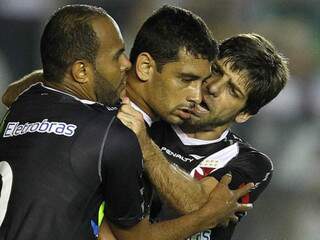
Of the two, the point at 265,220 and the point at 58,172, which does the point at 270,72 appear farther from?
the point at 265,220

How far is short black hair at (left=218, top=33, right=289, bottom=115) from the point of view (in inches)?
160

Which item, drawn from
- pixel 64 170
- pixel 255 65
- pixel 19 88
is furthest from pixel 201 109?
pixel 64 170

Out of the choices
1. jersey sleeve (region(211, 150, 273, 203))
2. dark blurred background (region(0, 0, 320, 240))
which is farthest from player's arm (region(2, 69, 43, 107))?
dark blurred background (region(0, 0, 320, 240))

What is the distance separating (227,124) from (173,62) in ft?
1.94

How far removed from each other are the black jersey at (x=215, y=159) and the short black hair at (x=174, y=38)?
438 millimetres

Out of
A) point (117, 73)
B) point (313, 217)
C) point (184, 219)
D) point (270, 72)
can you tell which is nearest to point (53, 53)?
point (117, 73)

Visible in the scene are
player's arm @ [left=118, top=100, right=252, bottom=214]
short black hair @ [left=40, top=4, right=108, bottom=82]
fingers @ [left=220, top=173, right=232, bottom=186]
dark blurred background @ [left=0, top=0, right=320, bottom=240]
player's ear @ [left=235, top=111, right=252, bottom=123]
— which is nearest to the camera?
short black hair @ [left=40, top=4, right=108, bottom=82]

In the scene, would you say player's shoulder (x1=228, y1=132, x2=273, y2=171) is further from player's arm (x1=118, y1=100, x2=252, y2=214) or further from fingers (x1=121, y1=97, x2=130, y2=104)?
fingers (x1=121, y1=97, x2=130, y2=104)

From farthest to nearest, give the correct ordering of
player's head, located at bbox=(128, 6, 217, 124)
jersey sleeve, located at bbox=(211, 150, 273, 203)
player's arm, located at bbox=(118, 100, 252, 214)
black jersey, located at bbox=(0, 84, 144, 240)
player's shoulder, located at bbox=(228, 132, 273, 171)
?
player's shoulder, located at bbox=(228, 132, 273, 171), jersey sleeve, located at bbox=(211, 150, 273, 203), player's head, located at bbox=(128, 6, 217, 124), player's arm, located at bbox=(118, 100, 252, 214), black jersey, located at bbox=(0, 84, 144, 240)

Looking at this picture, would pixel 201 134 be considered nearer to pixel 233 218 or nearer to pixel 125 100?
pixel 233 218

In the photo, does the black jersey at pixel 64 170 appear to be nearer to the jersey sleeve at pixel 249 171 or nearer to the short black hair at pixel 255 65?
the jersey sleeve at pixel 249 171

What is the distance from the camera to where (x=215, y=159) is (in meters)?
3.94

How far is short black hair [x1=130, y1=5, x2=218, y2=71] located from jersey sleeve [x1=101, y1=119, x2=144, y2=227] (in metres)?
0.62

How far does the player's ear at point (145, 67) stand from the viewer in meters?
3.68
